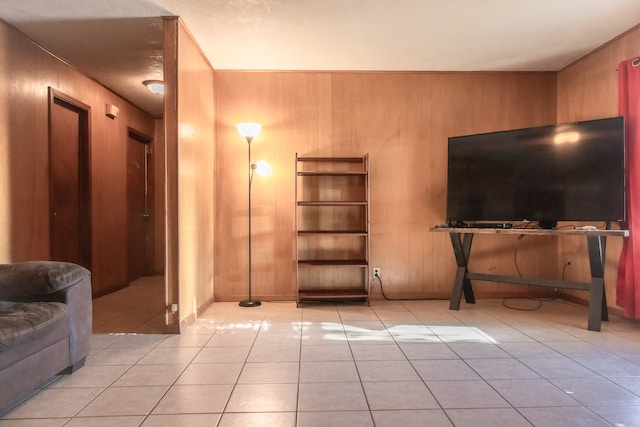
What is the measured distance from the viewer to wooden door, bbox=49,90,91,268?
12.8ft

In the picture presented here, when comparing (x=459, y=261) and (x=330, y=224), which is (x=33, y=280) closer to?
(x=330, y=224)

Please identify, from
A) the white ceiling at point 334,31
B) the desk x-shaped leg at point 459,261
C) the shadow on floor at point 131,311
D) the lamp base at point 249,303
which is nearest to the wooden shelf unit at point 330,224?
the lamp base at point 249,303

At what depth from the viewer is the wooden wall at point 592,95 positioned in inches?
138

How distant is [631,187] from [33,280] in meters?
4.37

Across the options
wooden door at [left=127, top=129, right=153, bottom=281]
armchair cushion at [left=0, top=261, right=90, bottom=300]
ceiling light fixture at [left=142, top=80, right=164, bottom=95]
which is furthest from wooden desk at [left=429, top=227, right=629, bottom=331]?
wooden door at [left=127, top=129, right=153, bottom=281]

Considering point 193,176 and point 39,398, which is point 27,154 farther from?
point 39,398

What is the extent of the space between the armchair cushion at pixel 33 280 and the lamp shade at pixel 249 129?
6.97 ft

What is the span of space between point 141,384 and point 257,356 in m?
0.72

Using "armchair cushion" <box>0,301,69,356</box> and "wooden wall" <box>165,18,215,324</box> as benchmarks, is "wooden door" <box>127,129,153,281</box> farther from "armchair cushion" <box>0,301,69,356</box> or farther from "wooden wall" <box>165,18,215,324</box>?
"armchair cushion" <box>0,301,69,356</box>

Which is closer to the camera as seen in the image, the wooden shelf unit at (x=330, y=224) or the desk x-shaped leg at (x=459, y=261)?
the desk x-shaped leg at (x=459, y=261)

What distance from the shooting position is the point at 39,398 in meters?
2.00

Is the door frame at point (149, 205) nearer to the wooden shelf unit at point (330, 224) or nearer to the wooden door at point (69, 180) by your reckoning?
the wooden door at point (69, 180)

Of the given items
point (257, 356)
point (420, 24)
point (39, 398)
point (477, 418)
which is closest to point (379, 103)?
point (420, 24)

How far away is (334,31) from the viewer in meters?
3.39
